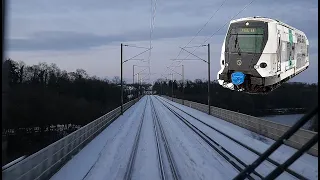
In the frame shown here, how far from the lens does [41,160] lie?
35.0 ft

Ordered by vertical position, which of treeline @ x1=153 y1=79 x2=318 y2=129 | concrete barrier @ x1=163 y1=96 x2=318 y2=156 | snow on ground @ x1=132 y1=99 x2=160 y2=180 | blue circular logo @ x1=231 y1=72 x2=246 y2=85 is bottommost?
snow on ground @ x1=132 y1=99 x2=160 y2=180

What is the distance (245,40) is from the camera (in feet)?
42.3

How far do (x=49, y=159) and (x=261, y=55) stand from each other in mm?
7341

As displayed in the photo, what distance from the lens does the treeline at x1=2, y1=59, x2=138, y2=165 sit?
4112 cm

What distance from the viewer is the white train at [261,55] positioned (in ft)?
34.0

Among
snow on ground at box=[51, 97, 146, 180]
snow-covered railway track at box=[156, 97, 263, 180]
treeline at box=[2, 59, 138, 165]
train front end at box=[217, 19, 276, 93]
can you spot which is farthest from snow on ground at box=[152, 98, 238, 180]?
treeline at box=[2, 59, 138, 165]

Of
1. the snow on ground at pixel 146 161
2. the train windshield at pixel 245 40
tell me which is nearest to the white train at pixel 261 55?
the train windshield at pixel 245 40

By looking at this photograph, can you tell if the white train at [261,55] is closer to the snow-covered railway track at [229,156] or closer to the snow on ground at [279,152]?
the snow on ground at [279,152]

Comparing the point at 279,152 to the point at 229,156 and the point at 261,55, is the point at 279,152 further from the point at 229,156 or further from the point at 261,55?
the point at 261,55

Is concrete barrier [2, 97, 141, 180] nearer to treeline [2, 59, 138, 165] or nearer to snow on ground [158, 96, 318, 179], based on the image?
snow on ground [158, 96, 318, 179]

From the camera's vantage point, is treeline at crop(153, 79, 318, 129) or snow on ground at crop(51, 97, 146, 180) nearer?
treeline at crop(153, 79, 318, 129)

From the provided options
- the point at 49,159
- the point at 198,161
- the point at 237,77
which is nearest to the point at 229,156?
the point at 198,161

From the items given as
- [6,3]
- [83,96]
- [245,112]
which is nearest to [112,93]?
[83,96]

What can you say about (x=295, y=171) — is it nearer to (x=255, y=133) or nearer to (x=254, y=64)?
(x=254, y=64)
